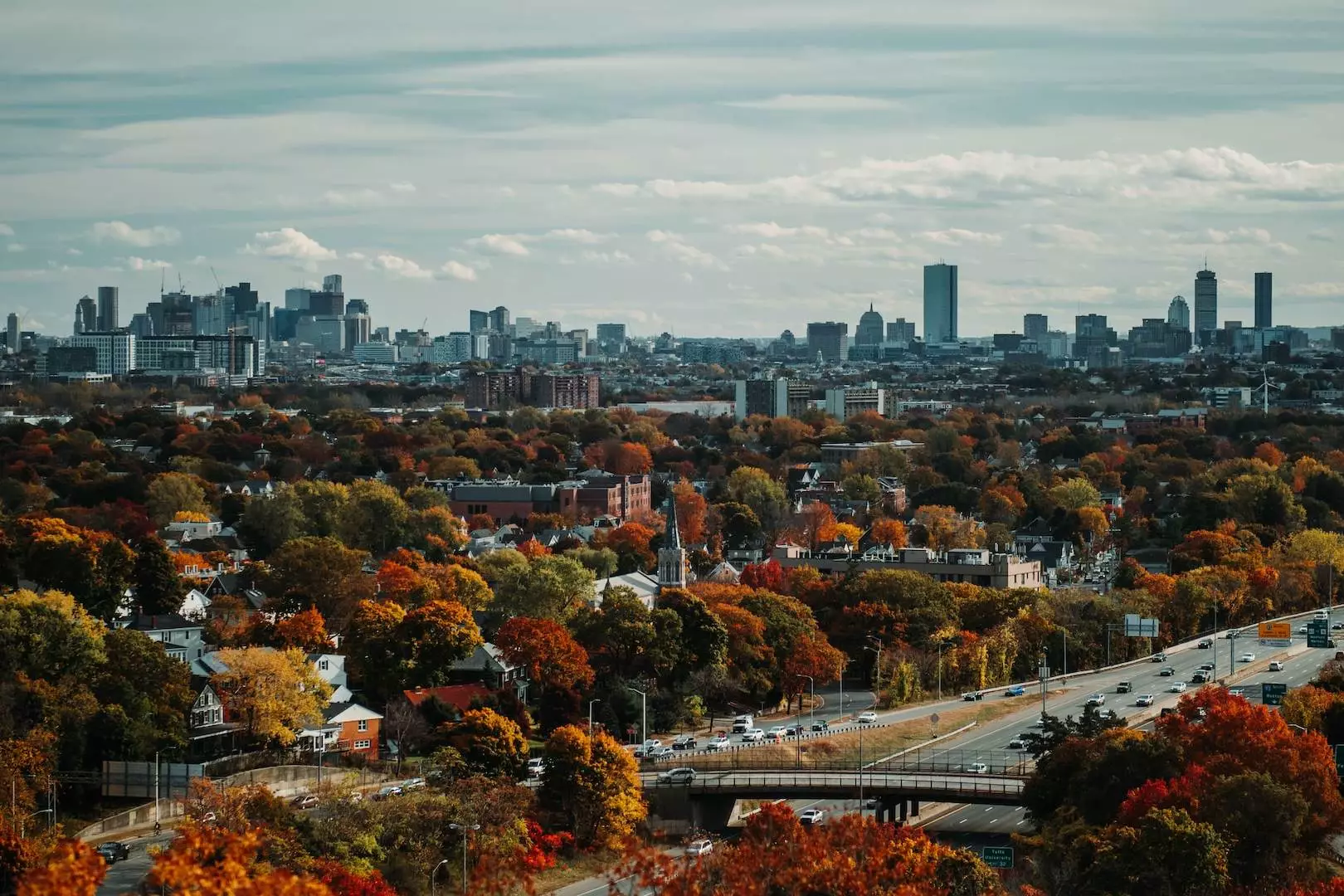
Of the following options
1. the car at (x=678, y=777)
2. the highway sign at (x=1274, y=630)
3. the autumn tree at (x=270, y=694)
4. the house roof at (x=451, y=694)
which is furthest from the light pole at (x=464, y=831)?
the highway sign at (x=1274, y=630)

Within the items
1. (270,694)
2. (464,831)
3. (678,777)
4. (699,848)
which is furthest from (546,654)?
(464,831)

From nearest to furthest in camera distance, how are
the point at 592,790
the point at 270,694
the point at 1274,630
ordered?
the point at 592,790, the point at 270,694, the point at 1274,630

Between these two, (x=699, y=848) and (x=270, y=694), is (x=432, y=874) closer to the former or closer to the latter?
(x=699, y=848)

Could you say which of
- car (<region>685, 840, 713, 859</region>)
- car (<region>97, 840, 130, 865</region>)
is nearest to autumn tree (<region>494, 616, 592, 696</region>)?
car (<region>685, 840, 713, 859</region>)

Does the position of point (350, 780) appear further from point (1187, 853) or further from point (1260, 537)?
point (1260, 537)

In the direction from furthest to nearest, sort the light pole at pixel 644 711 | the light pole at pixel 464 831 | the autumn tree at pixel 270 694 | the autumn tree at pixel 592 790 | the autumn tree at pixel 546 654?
the autumn tree at pixel 546 654, the light pole at pixel 644 711, the autumn tree at pixel 270 694, the autumn tree at pixel 592 790, the light pole at pixel 464 831

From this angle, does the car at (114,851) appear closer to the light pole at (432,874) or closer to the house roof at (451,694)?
the light pole at (432,874)

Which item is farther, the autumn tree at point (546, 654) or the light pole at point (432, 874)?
the autumn tree at point (546, 654)
